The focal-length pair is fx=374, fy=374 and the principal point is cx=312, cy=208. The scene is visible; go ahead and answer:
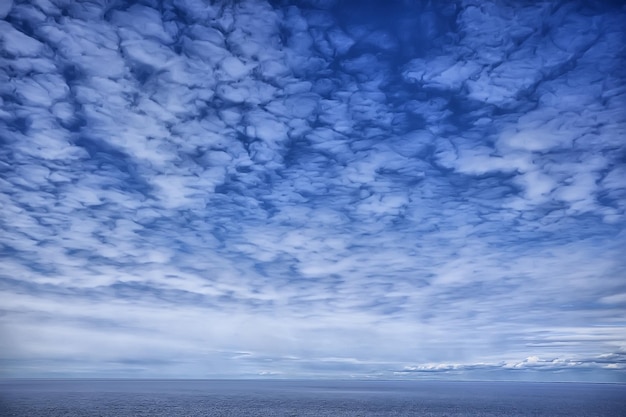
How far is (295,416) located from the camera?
74188 millimetres

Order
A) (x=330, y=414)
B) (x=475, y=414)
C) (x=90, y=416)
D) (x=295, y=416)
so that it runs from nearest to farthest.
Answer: (x=90, y=416)
(x=295, y=416)
(x=330, y=414)
(x=475, y=414)

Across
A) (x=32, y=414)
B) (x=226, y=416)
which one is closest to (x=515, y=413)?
(x=226, y=416)

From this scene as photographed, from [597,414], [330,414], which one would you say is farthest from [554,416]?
[330,414]

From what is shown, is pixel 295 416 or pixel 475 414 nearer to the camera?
pixel 295 416

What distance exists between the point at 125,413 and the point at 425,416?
62095 mm

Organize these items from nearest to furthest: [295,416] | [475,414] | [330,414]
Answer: [295,416] < [330,414] < [475,414]

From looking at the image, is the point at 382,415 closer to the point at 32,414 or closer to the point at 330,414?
the point at 330,414

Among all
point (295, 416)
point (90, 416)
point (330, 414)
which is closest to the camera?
point (90, 416)

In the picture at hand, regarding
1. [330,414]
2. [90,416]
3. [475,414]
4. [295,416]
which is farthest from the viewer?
[475,414]

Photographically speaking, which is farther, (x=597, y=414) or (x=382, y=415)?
(x=597, y=414)

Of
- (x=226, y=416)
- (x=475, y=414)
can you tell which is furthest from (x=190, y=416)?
(x=475, y=414)

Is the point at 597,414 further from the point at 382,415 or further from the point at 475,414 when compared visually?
the point at 382,415

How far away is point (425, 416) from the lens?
80125mm

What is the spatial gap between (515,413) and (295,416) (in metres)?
53.2
